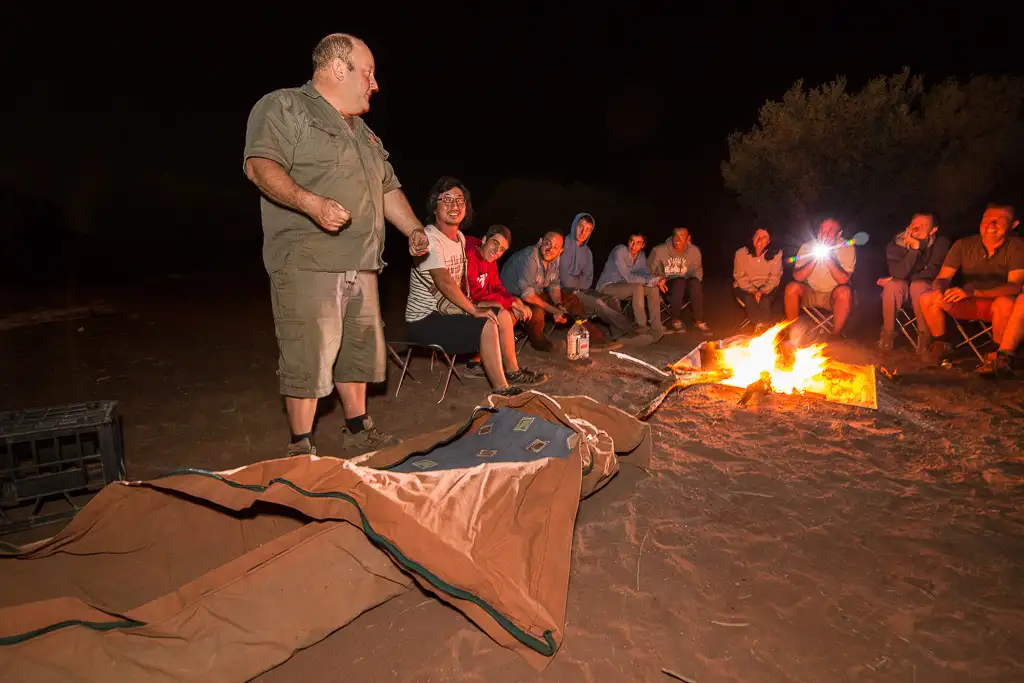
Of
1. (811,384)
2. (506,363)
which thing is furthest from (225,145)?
(811,384)

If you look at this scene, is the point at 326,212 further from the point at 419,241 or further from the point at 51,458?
the point at 51,458

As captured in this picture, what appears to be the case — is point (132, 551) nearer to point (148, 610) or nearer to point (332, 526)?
point (148, 610)

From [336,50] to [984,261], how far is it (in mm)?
5911

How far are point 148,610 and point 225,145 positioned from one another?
77.6 ft

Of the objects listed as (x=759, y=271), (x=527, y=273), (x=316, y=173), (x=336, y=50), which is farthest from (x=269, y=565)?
(x=759, y=271)

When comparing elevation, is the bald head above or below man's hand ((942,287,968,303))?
above

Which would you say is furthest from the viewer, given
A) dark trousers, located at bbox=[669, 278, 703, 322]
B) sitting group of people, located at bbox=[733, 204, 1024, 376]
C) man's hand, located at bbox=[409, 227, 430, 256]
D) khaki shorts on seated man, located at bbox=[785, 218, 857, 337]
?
dark trousers, located at bbox=[669, 278, 703, 322]

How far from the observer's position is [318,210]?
2820 millimetres

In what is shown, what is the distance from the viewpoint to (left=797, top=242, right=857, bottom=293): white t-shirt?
662cm

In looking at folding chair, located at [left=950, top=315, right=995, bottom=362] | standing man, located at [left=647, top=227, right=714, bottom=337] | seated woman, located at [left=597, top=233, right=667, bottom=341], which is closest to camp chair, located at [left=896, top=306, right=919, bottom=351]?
folding chair, located at [left=950, top=315, right=995, bottom=362]

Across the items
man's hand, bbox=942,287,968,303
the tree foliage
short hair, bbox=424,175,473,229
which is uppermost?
the tree foliage

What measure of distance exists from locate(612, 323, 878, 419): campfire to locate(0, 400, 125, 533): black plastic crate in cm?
311

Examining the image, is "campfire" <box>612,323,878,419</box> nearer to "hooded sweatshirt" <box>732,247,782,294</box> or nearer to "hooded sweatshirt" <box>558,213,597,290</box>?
"hooded sweatshirt" <box>732,247,782,294</box>

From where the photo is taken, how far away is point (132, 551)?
2.27m
